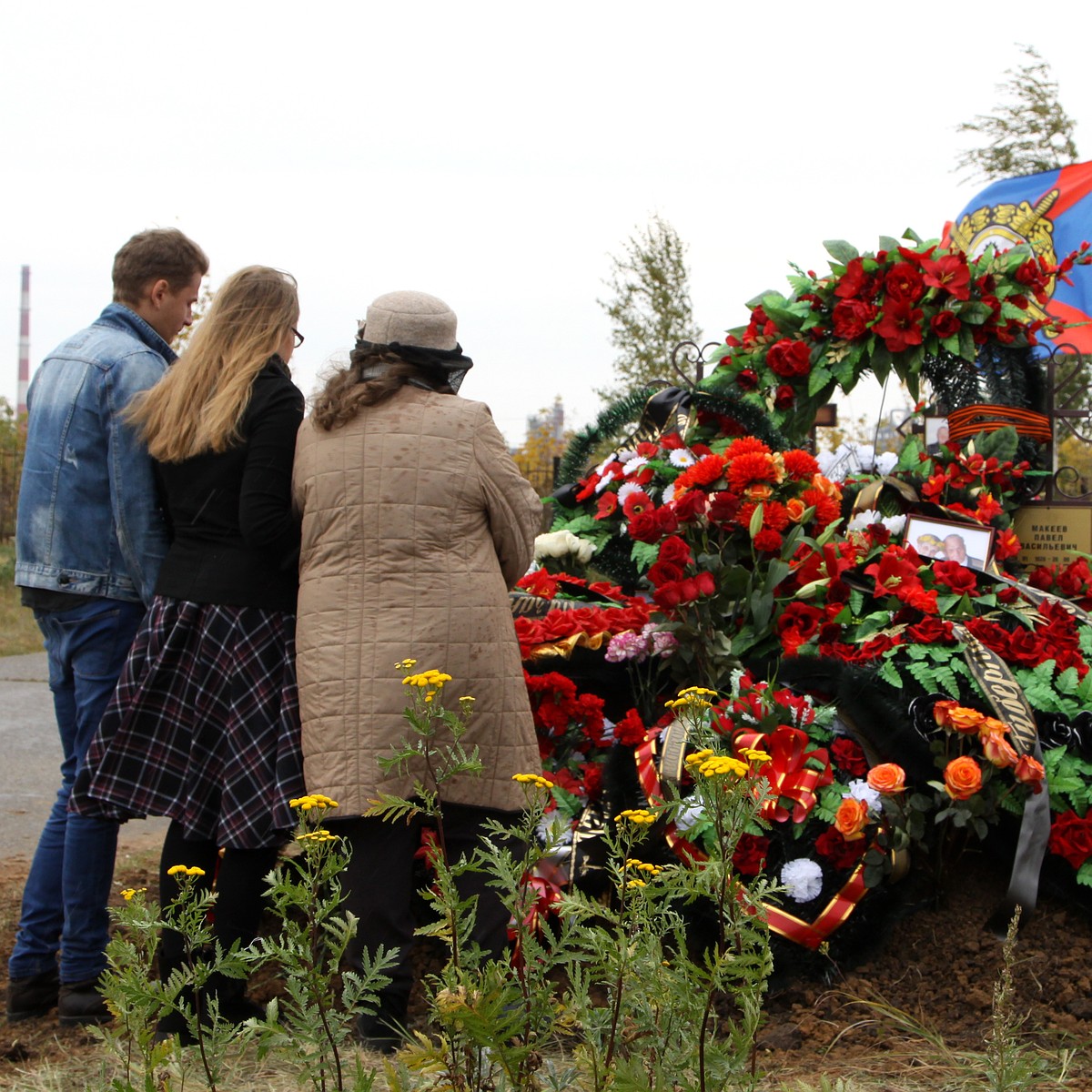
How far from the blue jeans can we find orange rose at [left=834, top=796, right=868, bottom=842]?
153cm

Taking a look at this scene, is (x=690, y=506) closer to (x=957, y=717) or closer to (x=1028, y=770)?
(x=957, y=717)

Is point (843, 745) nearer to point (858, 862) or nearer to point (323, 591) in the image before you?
point (858, 862)

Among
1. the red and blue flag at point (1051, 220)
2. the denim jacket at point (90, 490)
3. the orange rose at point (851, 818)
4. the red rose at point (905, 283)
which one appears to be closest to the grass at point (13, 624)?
the denim jacket at point (90, 490)

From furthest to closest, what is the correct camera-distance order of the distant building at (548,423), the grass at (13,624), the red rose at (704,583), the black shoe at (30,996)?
the distant building at (548,423)
the grass at (13,624)
the red rose at (704,583)
the black shoe at (30,996)

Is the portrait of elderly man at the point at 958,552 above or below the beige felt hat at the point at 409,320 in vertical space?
below

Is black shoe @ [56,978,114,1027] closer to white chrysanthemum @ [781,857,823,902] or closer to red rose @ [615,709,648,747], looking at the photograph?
red rose @ [615,709,648,747]

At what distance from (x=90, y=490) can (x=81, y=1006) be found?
109 cm

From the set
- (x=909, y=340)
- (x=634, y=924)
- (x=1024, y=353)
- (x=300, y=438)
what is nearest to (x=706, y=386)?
(x=909, y=340)

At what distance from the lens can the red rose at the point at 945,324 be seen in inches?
161

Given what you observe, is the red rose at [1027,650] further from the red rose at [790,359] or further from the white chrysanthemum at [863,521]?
the red rose at [790,359]

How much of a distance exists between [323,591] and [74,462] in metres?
0.70

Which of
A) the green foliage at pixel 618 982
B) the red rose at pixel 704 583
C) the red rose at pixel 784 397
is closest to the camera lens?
the green foliage at pixel 618 982

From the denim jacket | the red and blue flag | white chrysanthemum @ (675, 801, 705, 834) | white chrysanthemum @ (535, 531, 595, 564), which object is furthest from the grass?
the red and blue flag

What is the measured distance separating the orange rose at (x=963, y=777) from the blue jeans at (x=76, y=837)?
1.77 metres
